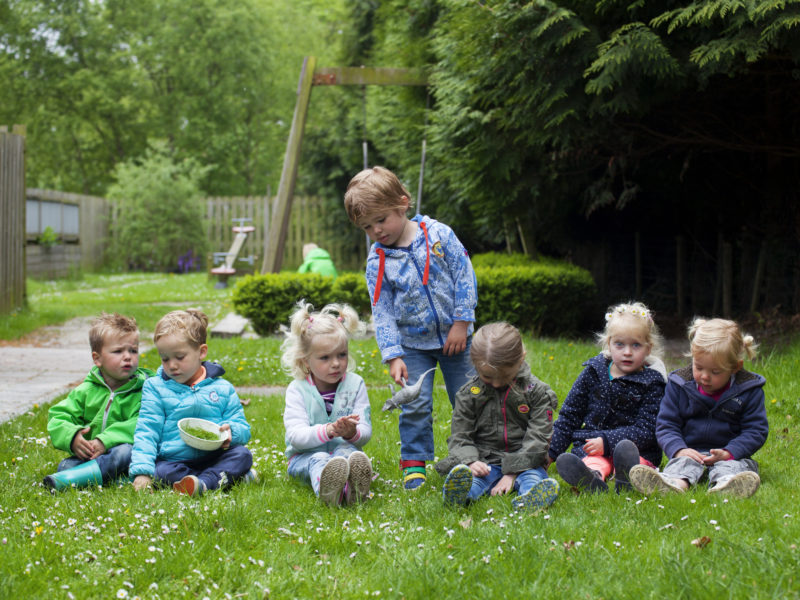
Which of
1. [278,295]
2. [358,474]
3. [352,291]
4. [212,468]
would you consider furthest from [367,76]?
[358,474]

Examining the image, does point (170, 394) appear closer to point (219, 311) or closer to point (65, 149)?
point (219, 311)

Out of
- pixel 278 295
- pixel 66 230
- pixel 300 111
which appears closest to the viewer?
pixel 278 295

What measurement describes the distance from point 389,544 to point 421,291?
1.53m

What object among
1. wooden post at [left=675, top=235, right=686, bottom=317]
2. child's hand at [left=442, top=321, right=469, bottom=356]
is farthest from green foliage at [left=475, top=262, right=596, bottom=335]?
child's hand at [left=442, top=321, right=469, bottom=356]

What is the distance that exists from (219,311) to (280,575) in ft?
35.9

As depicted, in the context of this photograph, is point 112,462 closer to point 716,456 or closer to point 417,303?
point 417,303

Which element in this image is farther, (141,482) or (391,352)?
(391,352)

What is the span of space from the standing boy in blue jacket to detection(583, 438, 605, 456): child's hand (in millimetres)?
727

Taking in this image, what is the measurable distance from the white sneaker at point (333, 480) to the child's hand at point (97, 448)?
1334mm

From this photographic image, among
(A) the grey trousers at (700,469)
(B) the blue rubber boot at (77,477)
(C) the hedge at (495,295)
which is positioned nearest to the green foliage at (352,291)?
(C) the hedge at (495,295)

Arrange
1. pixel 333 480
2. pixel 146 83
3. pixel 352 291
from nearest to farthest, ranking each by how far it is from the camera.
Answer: pixel 333 480 → pixel 352 291 → pixel 146 83

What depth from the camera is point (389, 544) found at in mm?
3148

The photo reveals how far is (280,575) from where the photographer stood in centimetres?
287

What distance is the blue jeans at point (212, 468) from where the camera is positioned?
13.4ft
